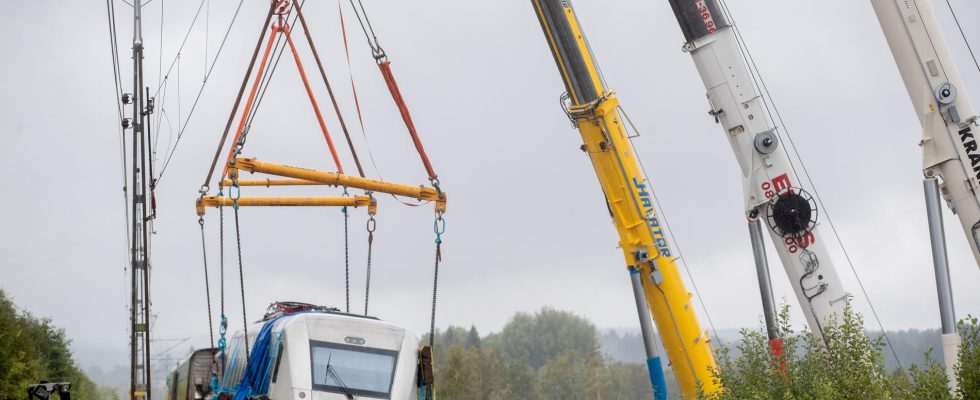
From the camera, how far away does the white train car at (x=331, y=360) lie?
2105 cm

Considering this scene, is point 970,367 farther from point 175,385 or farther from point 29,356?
point 29,356

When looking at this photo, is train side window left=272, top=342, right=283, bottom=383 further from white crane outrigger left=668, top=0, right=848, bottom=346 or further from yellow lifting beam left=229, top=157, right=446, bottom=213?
white crane outrigger left=668, top=0, right=848, bottom=346

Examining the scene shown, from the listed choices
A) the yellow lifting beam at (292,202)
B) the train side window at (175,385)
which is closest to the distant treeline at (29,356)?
the train side window at (175,385)

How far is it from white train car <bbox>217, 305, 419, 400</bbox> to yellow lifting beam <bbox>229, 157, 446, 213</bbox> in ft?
10.3

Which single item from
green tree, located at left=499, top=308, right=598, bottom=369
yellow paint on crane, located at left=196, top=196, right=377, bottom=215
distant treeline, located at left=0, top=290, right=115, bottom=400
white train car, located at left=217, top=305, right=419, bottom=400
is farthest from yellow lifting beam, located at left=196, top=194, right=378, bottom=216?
green tree, located at left=499, top=308, right=598, bottom=369

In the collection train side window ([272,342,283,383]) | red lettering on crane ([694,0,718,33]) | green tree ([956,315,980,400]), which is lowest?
green tree ([956,315,980,400])

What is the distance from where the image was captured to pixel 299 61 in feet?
86.9

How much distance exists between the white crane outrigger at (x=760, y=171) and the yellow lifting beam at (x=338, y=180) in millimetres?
6666

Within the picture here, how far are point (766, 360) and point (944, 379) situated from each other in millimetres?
2723

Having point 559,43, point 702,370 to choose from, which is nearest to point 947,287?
point 702,370

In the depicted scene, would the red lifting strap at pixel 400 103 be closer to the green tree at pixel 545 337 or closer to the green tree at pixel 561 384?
the green tree at pixel 561 384

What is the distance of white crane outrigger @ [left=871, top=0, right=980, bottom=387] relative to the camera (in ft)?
60.3

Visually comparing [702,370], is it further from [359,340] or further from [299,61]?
[299,61]

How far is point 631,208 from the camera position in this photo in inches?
883
